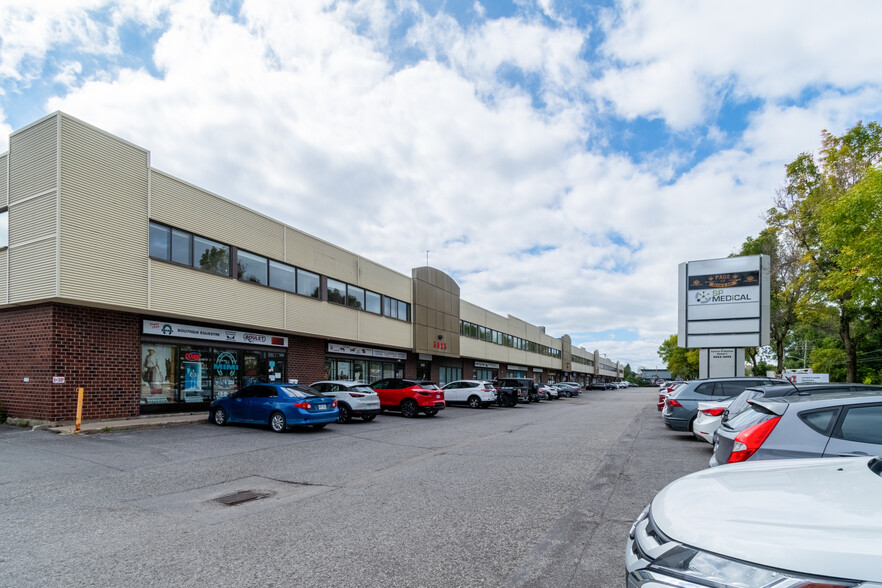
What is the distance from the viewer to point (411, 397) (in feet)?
67.8

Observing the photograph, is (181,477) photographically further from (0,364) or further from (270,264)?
(270,264)

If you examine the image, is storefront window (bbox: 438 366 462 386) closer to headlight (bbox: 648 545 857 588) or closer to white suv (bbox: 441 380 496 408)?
white suv (bbox: 441 380 496 408)

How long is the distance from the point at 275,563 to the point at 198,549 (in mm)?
962

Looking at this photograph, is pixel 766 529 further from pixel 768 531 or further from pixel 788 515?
pixel 788 515

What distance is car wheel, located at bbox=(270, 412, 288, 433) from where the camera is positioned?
14008mm

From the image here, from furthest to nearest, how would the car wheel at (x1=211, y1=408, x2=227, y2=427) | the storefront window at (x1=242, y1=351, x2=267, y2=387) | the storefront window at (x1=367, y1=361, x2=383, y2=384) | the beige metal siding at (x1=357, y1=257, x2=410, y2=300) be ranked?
the storefront window at (x1=367, y1=361, x2=383, y2=384) < the beige metal siding at (x1=357, y1=257, x2=410, y2=300) < the storefront window at (x1=242, y1=351, x2=267, y2=387) < the car wheel at (x1=211, y1=408, x2=227, y2=427)

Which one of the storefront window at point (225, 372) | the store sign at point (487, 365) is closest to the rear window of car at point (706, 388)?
the storefront window at point (225, 372)

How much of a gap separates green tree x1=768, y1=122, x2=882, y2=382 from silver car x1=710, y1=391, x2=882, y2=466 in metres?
17.1

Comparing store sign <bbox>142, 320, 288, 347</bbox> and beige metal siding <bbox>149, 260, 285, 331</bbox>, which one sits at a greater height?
beige metal siding <bbox>149, 260, 285, 331</bbox>

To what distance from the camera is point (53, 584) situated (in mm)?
4016

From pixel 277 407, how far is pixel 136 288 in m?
5.24

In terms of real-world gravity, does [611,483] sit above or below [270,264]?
below

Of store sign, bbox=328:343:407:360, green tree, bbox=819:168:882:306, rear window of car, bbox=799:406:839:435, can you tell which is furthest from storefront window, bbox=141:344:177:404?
green tree, bbox=819:168:882:306

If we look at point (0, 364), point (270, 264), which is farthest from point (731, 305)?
point (0, 364)
